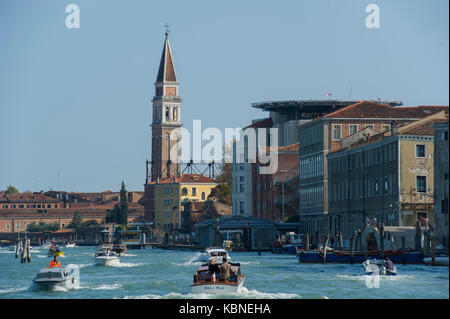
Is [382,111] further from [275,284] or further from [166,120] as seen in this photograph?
[166,120]

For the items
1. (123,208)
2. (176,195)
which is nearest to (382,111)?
(176,195)

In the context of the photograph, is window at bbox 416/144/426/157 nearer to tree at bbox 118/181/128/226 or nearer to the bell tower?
tree at bbox 118/181/128/226

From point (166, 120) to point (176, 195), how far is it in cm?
2856

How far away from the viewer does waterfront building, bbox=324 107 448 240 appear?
250 ft

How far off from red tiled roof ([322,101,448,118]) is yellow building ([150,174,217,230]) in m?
70.7

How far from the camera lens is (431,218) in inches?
2945

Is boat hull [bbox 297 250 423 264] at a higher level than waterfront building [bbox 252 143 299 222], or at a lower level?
lower

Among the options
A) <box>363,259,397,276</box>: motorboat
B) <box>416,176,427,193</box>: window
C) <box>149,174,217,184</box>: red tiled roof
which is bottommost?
<box>363,259,397,276</box>: motorboat

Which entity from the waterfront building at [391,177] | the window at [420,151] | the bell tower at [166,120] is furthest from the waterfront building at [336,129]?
the bell tower at [166,120]

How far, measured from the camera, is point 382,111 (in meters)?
97.1

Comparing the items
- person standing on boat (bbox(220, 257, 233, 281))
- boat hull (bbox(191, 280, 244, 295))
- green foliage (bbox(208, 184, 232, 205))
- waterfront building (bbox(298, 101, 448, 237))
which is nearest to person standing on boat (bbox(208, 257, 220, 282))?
person standing on boat (bbox(220, 257, 233, 281))

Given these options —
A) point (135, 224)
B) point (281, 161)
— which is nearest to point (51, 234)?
point (135, 224)
